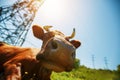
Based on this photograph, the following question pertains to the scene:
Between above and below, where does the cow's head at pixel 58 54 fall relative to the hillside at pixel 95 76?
below

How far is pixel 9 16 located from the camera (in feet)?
28.0

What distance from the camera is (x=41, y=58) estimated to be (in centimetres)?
392

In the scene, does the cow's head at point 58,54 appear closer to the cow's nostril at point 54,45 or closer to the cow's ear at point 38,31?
the cow's nostril at point 54,45

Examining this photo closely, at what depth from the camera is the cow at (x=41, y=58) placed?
3.76 m

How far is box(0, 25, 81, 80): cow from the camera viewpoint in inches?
148

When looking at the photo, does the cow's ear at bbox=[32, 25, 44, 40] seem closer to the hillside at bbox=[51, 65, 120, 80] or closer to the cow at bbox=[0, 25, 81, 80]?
the cow at bbox=[0, 25, 81, 80]

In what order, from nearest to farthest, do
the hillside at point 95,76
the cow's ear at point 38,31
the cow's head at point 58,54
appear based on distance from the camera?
1. the cow's head at point 58,54
2. the cow's ear at point 38,31
3. the hillside at point 95,76

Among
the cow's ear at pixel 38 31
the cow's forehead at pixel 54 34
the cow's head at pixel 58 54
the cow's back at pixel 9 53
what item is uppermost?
the cow's ear at pixel 38 31

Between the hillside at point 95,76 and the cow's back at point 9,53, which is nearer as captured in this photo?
the hillside at point 95,76

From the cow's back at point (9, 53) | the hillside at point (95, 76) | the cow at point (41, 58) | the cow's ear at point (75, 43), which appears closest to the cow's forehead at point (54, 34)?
the cow at point (41, 58)

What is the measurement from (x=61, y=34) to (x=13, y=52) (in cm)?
94

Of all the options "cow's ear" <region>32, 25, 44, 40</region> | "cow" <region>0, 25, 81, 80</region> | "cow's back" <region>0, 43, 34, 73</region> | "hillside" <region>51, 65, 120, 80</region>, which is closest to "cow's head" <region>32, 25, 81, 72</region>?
"cow" <region>0, 25, 81, 80</region>

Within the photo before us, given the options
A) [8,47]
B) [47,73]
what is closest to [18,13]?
[8,47]

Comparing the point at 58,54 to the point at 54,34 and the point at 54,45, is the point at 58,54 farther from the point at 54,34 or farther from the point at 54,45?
the point at 54,34
